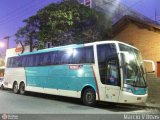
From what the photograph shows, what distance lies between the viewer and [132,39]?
26.9 metres

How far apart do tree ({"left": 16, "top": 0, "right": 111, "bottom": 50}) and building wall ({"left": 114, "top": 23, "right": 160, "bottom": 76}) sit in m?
1.74

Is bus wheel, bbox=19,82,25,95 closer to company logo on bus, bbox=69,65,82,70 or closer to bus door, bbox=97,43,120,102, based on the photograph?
company logo on bus, bbox=69,65,82,70

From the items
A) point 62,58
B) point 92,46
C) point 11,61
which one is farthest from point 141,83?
point 11,61

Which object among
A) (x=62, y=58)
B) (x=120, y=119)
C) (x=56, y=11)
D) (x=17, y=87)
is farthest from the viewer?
(x=56, y=11)

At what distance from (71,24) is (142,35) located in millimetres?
6268

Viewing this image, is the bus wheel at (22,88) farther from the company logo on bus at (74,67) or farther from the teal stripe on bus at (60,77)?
the company logo on bus at (74,67)

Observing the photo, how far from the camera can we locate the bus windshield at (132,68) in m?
14.6

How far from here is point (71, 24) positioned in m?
25.6

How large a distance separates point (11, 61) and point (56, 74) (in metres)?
8.47

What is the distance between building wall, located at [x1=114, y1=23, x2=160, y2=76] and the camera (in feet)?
81.7

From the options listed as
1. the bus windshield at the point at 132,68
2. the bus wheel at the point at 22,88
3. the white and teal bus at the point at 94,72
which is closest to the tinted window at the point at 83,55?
the white and teal bus at the point at 94,72

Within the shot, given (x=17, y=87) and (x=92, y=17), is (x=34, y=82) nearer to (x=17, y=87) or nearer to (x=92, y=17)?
(x=17, y=87)

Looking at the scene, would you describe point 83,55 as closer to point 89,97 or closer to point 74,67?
point 74,67

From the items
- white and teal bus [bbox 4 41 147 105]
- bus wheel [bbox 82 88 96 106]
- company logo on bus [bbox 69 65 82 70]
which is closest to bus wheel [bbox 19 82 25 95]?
white and teal bus [bbox 4 41 147 105]
